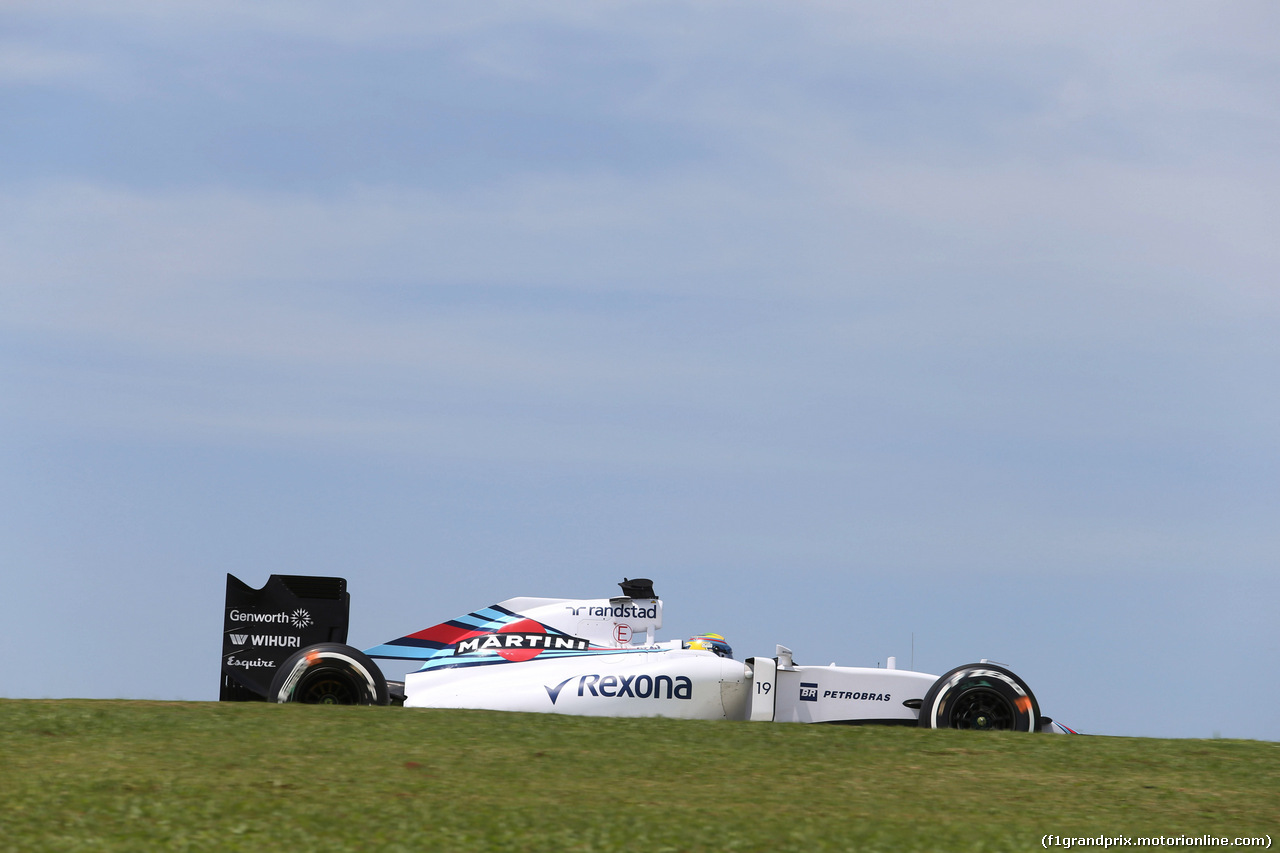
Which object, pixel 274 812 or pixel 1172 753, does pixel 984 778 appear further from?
pixel 274 812

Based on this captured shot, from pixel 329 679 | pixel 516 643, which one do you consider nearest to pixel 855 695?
pixel 516 643

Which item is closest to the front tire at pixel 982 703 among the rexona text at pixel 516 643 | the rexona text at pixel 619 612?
the rexona text at pixel 516 643

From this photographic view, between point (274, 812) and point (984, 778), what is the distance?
14.1 feet

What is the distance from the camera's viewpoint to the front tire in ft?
33.5

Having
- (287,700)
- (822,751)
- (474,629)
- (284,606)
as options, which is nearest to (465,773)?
(822,751)

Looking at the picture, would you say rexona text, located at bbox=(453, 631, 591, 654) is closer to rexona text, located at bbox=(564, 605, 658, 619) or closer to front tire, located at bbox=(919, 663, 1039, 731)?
rexona text, located at bbox=(564, 605, 658, 619)

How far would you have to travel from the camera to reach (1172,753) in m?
9.07

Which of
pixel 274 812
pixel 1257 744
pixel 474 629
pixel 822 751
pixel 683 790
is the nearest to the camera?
pixel 274 812

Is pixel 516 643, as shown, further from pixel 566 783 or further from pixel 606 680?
pixel 566 783

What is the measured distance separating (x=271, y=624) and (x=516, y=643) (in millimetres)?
2915

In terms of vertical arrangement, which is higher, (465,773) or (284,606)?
(284,606)

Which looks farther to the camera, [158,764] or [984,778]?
[984,778]

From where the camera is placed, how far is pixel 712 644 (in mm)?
16891

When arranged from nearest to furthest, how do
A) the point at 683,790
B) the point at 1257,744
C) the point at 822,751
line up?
the point at 683,790 < the point at 822,751 < the point at 1257,744
